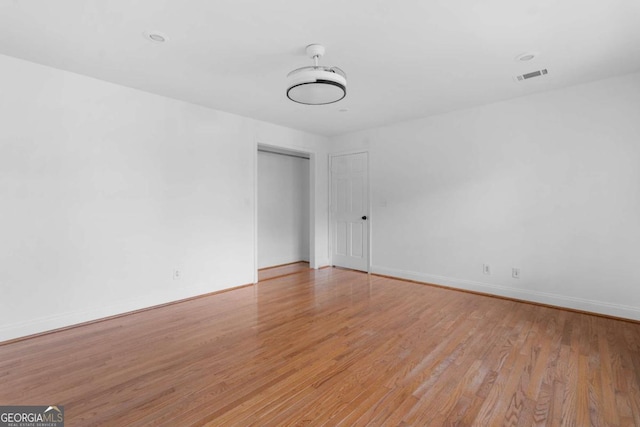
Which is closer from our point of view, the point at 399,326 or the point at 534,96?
the point at 399,326

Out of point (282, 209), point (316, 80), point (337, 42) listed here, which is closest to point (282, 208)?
point (282, 209)

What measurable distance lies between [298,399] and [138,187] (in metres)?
2.97

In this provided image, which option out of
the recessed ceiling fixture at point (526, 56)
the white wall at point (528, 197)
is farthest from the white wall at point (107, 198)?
the recessed ceiling fixture at point (526, 56)

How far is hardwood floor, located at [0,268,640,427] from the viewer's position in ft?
5.86

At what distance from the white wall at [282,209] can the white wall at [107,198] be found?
144 centimetres

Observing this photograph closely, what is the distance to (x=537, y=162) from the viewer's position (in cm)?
371

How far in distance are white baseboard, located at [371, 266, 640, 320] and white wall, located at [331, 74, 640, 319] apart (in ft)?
0.04

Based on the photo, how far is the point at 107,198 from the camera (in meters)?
3.31

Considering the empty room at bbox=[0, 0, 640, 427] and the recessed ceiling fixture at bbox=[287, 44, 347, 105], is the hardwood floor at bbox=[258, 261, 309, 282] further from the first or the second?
the recessed ceiling fixture at bbox=[287, 44, 347, 105]

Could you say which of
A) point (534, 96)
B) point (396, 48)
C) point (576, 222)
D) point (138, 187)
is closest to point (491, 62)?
point (396, 48)

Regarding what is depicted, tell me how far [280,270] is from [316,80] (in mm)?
4069

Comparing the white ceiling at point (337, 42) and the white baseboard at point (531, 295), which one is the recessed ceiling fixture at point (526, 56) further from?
the white baseboard at point (531, 295)

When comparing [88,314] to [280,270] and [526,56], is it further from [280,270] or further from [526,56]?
[526,56]

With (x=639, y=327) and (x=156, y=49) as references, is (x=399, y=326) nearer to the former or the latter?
(x=639, y=327)
